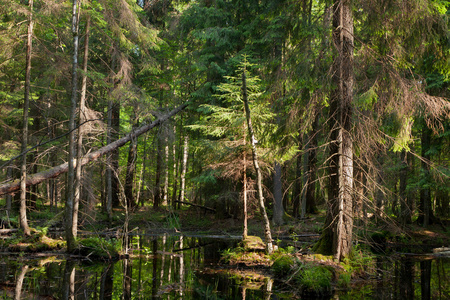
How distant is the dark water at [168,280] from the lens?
6.71 m

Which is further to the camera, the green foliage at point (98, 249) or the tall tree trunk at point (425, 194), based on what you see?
the tall tree trunk at point (425, 194)

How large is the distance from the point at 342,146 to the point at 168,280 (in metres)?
5.05

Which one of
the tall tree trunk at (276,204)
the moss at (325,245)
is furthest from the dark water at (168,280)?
the tall tree trunk at (276,204)

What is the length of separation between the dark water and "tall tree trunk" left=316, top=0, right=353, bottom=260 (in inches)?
47.7

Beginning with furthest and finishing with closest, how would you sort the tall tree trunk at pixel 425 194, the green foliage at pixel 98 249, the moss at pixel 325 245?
1. the tall tree trunk at pixel 425 194
2. the green foliage at pixel 98 249
3. the moss at pixel 325 245

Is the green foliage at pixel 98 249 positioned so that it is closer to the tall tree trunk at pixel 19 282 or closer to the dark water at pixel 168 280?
the dark water at pixel 168 280

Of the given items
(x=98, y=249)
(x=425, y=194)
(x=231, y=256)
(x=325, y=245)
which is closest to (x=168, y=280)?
(x=231, y=256)

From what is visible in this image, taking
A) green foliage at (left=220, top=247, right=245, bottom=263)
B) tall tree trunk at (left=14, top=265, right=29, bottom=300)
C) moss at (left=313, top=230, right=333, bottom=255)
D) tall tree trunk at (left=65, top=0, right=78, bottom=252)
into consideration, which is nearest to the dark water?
tall tree trunk at (left=14, top=265, right=29, bottom=300)

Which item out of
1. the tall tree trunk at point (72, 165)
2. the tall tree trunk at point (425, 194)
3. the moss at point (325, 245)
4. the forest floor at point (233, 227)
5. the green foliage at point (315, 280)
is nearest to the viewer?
the green foliage at point (315, 280)

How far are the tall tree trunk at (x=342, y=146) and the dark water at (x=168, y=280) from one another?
121 centimetres

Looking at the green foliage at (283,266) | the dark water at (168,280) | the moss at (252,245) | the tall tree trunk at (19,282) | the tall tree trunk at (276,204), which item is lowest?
the dark water at (168,280)

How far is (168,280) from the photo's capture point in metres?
7.88

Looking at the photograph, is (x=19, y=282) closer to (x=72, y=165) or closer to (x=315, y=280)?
(x=72, y=165)

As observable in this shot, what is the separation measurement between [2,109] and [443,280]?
58.7 ft
